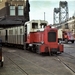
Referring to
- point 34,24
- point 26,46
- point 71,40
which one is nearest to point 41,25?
point 34,24

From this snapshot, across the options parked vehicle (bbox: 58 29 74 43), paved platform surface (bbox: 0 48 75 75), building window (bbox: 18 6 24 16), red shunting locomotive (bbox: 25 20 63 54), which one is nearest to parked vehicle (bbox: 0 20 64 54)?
red shunting locomotive (bbox: 25 20 63 54)

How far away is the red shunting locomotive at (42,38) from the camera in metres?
18.4

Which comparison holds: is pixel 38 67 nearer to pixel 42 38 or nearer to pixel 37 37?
pixel 42 38

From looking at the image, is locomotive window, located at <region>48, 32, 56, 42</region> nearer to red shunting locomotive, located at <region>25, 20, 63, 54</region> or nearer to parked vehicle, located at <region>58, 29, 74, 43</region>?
red shunting locomotive, located at <region>25, 20, 63, 54</region>

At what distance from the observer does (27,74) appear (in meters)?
10.1

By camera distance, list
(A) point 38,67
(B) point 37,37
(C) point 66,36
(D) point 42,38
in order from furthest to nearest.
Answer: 1. (C) point 66,36
2. (B) point 37,37
3. (D) point 42,38
4. (A) point 38,67

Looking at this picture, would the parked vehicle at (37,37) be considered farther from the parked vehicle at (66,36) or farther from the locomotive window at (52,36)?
the parked vehicle at (66,36)

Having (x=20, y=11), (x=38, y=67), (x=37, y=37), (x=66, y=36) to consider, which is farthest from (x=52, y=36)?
(x=20, y=11)

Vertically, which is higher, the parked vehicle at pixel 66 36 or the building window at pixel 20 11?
the building window at pixel 20 11

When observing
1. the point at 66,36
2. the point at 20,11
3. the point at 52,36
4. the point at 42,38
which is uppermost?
the point at 20,11

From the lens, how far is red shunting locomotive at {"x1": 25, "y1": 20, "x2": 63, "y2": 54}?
60.5 feet

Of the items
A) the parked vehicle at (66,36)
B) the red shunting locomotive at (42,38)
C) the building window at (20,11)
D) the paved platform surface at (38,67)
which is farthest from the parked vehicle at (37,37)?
the building window at (20,11)

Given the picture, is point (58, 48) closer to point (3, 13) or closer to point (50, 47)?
point (50, 47)

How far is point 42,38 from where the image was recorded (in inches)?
762
